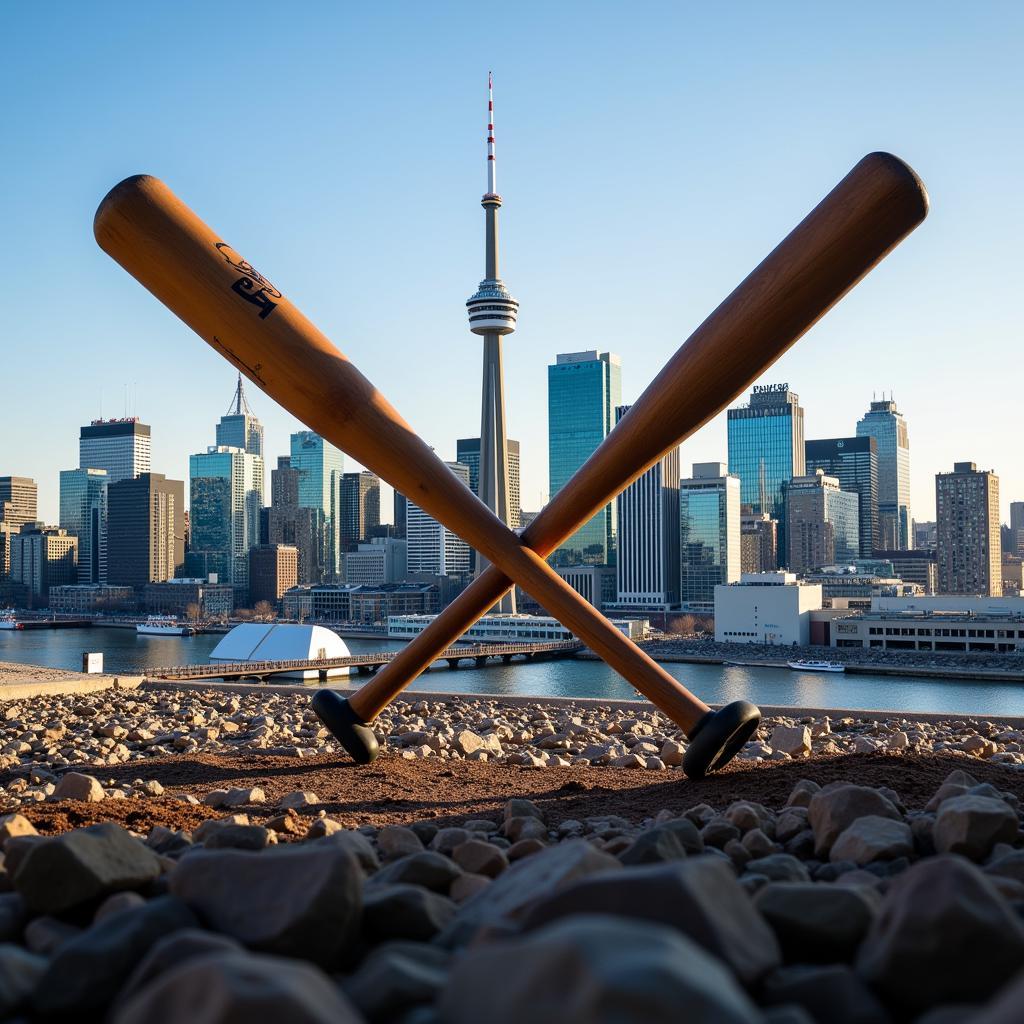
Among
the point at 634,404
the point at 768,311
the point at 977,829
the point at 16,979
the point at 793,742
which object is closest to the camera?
the point at 16,979

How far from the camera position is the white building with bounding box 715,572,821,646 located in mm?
100188

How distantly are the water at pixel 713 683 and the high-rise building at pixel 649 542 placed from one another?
244ft

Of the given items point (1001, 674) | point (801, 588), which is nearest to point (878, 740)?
point (1001, 674)

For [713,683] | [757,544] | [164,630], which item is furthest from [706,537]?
[713,683]

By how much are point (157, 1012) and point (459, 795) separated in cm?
575

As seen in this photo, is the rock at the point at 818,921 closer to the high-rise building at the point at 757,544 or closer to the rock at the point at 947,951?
the rock at the point at 947,951

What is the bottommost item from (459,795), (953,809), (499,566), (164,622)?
(164,622)

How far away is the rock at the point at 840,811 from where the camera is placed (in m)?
4.81

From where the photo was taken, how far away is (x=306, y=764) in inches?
372

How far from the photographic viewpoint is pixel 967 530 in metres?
173

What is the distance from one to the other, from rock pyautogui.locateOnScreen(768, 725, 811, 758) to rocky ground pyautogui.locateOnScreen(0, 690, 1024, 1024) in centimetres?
264

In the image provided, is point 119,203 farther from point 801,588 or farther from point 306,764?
point 801,588

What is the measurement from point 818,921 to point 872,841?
5.59 ft

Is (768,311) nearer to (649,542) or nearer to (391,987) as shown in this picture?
(391,987)
